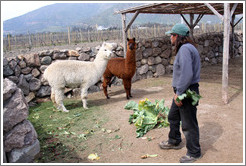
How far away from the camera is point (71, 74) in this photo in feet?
18.1

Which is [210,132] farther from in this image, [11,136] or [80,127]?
[11,136]

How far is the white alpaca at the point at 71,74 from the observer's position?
545cm

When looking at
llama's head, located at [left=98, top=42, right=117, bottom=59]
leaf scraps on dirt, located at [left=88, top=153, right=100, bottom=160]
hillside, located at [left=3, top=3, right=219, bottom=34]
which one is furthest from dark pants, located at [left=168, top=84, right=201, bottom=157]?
hillside, located at [left=3, top=3, right=219, bottom=34]

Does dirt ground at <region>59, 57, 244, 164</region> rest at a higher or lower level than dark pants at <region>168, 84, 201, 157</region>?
lower

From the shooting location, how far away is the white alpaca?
545cm

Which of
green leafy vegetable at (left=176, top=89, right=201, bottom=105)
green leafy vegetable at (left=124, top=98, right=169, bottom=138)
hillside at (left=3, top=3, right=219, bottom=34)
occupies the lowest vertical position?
green leafy vegetable at (left=124, top=98, right=169, bottom=138)

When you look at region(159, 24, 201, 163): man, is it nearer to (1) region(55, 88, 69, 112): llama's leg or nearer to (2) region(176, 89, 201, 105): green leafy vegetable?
(2) region(176, 89, 201, 105): green leafy vegetable

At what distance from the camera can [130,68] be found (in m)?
A: 6.26

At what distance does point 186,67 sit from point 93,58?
222 inches

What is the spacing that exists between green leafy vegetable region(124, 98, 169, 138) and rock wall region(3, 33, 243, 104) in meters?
3.63

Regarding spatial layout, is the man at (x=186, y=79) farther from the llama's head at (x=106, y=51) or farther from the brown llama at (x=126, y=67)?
the brown llama at (x=126, y=67)

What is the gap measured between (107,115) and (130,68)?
65.2 inches

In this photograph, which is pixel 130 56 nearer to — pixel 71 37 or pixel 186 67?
pixel 186 67

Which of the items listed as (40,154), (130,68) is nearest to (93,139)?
(40,154)
